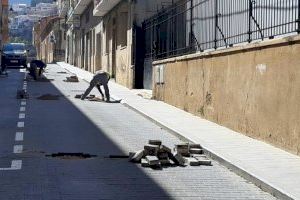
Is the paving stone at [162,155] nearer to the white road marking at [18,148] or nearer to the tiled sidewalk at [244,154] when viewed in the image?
the tiled sidewalk at [244,154]

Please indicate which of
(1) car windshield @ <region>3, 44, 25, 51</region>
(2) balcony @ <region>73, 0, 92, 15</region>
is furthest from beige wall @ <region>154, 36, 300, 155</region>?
(1) car windshield @ <region>3, 44, 25, 51</region>

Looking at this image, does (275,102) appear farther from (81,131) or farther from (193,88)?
(193,88)

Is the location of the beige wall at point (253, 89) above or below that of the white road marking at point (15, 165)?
above

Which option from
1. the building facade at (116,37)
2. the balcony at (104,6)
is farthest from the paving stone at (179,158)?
the balcony at (104,6)

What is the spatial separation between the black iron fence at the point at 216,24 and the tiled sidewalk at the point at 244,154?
6.72 feet

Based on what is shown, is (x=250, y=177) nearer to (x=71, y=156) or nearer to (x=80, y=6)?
(x=71, y=156)

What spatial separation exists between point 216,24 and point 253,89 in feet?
14.6

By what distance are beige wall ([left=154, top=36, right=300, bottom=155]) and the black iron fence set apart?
1.67ft

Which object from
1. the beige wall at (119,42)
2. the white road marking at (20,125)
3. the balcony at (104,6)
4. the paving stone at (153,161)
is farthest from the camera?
the balcony at (104,6)

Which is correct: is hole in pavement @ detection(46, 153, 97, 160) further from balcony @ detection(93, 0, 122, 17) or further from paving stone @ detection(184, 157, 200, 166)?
balcony @ detection(93, 0, 122, 17)

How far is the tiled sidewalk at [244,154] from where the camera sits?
7.46m

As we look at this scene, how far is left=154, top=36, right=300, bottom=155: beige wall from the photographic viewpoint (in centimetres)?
976

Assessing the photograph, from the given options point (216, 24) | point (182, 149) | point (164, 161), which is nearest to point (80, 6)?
point (216, 24)

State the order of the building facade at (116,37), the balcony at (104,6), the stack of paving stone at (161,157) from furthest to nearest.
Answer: the balcony at (104,6) → the building facade at (116,37) → the stack of paving stone at (161,157)
